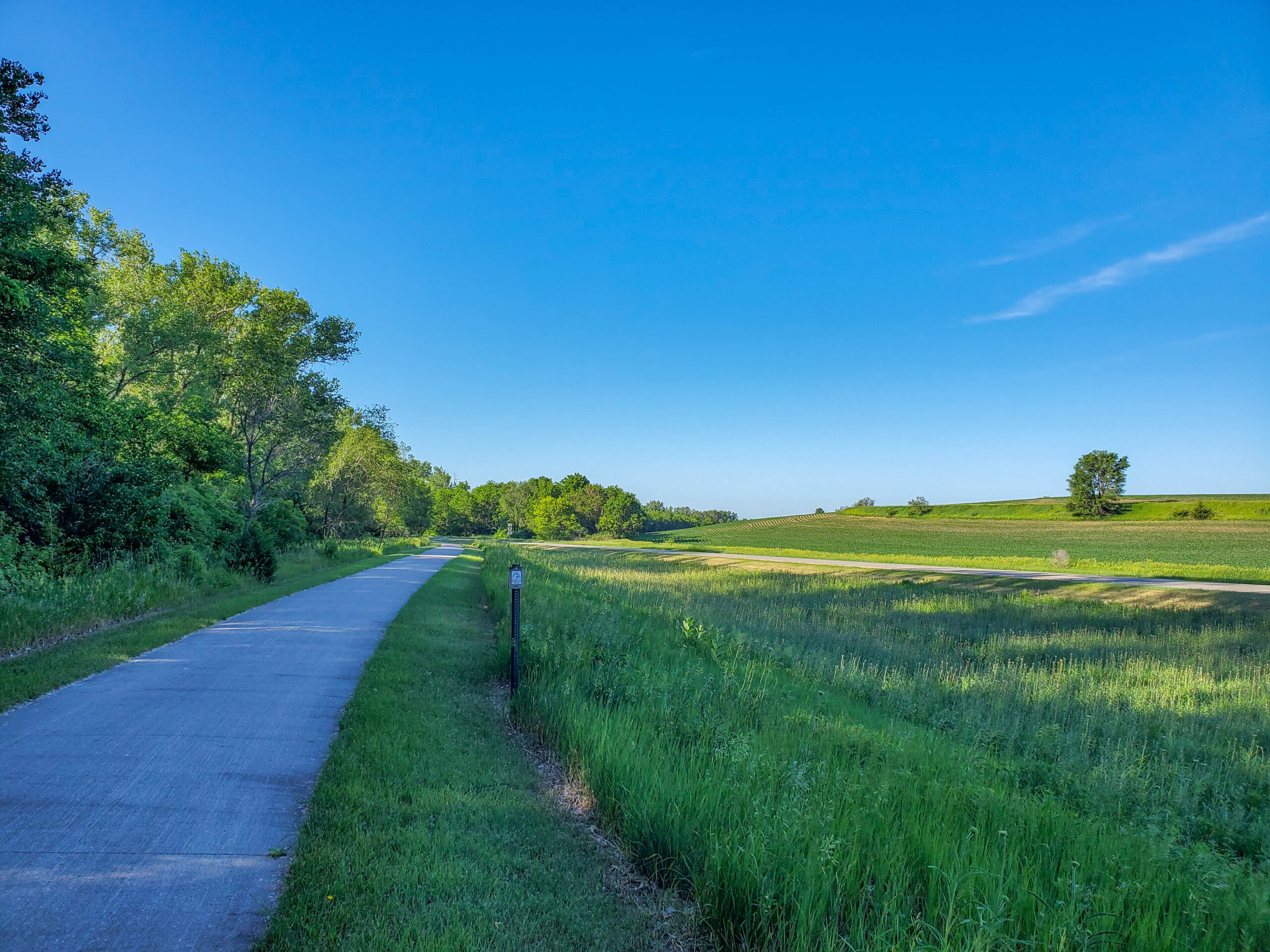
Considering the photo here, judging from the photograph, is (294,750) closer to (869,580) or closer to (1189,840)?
(1189,840)

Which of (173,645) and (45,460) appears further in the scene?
(45,460)

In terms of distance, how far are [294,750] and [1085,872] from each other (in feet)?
18.1

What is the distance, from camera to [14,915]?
257 cm

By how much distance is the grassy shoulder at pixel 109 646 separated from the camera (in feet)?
18.9

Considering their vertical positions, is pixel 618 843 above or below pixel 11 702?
below

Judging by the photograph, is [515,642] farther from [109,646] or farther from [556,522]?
[556,522]

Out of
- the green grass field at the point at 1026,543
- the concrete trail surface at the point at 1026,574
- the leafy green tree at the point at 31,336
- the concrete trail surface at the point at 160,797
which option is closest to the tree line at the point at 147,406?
the leafy green tree at the point at 31,336

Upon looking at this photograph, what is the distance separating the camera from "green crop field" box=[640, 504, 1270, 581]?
91.0 feet

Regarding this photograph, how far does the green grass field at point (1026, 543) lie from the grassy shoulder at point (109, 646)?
3075 centimetres

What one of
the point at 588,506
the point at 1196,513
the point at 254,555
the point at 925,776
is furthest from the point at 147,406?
the point at 588,506

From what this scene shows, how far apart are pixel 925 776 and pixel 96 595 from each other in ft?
39.7

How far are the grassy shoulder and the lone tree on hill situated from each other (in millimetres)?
71589

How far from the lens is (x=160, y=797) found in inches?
147

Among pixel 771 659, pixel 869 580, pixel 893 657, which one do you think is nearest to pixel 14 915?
pixel 771 659
